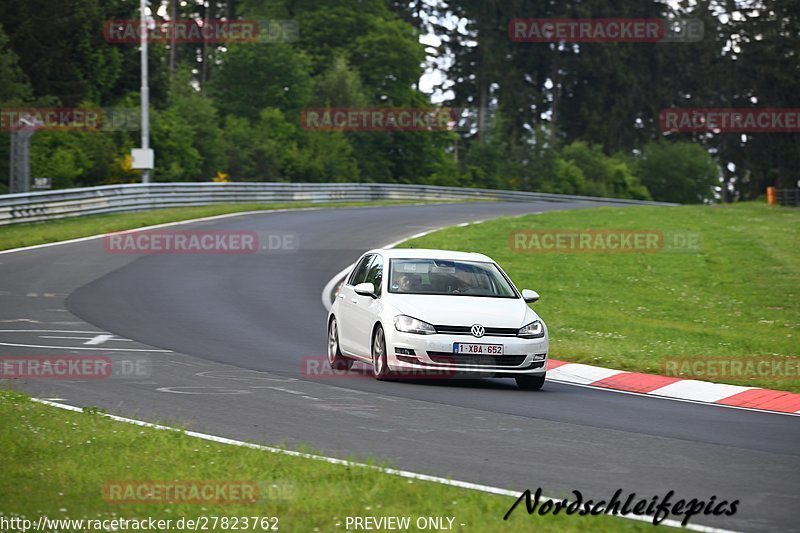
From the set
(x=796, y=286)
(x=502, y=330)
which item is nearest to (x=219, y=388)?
(x=502, y=330)

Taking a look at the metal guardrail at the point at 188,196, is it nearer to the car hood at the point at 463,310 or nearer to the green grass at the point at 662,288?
the green grass at the point at 662,288

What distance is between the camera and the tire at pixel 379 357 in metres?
14.5

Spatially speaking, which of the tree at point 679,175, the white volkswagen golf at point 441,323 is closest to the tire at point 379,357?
the white volkswagen golf at point 441,323

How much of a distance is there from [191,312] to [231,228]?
51.9 feet

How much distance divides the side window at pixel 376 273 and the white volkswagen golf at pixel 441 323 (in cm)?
2

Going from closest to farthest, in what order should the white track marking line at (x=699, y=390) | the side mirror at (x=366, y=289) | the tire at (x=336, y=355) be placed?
1. the white track marking line at (x=699, y=390)
2. the side mirror at (x=366, y=289)
3. the tire at (x=336, y=355)

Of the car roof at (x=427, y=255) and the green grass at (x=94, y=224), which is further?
the green grass at (x=94, y=224)

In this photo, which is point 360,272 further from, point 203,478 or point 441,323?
point 203,478

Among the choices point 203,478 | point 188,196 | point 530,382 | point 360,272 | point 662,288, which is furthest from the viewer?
point 188,196

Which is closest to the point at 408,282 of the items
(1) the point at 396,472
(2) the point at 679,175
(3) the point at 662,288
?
(1) the point at 396,472

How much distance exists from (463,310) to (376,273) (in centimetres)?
179

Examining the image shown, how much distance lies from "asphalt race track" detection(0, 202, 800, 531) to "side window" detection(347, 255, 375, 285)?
4.10ft

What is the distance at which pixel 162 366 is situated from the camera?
1510cm

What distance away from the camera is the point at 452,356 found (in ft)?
46.7
